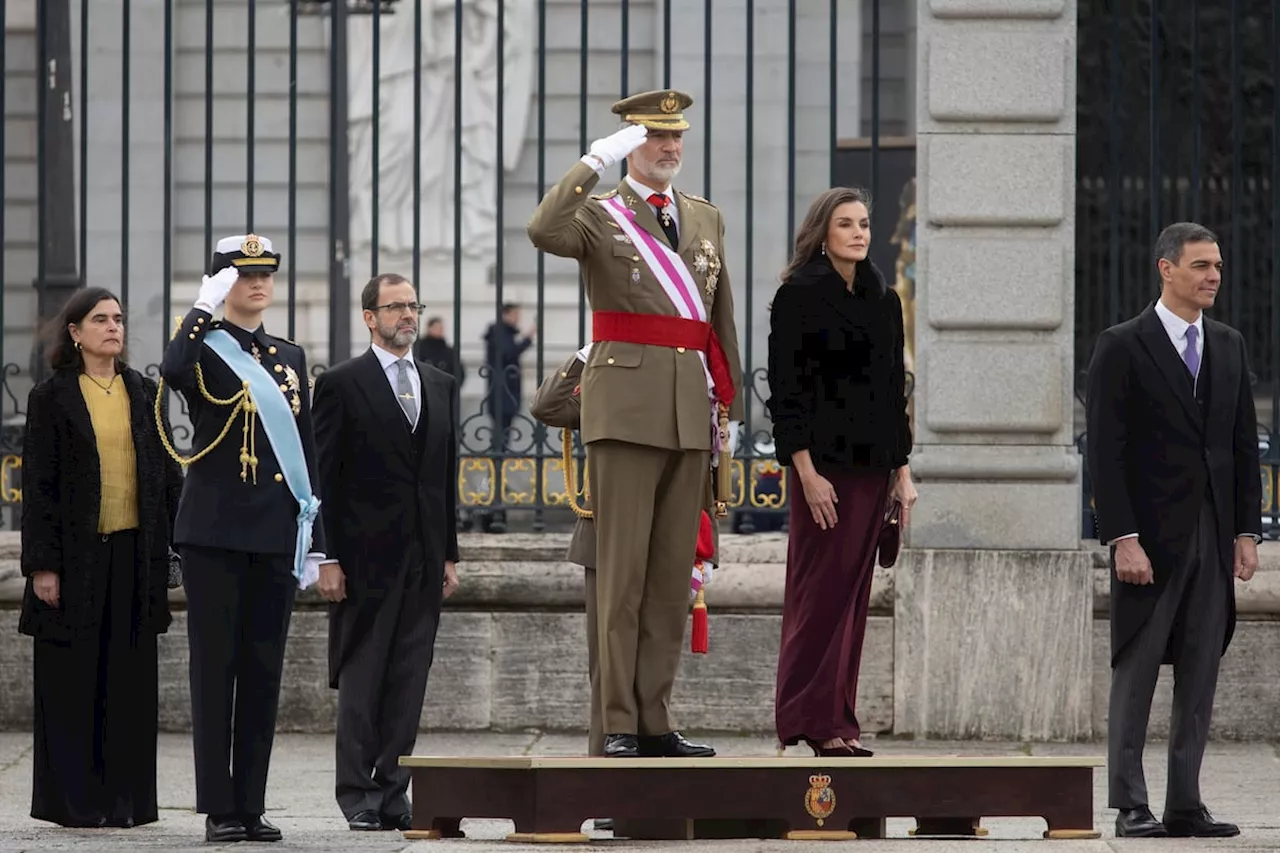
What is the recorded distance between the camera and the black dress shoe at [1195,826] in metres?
6.72

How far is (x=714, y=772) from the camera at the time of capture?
620cm

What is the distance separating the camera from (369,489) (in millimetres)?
7355

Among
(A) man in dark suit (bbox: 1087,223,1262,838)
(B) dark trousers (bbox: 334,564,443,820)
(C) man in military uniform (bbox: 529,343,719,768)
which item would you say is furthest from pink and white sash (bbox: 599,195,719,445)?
(B) dark trousers (bbox: 334,564,443,820)

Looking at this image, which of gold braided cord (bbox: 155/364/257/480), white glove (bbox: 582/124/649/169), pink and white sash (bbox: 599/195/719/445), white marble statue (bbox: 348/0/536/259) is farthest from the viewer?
white marble statue (bbox: 348/0/536/259)

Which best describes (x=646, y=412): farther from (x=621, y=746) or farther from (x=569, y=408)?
(x=621, y=746)

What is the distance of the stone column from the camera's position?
29.6 feet

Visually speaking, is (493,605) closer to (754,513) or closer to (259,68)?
(754,513)

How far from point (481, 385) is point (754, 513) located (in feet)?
19.4

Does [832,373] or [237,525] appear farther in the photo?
[237,525]

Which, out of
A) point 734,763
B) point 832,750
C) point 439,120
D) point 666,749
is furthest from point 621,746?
point 439,120

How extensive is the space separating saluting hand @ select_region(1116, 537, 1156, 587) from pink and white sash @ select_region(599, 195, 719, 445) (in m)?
1.23

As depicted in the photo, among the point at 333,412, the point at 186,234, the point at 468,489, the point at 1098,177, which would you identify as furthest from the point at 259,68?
the point at 333,412

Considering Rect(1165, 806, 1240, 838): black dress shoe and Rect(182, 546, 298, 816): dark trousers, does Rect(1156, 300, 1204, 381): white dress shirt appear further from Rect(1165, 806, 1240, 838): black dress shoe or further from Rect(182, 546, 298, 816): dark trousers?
Rect(182, 546, 298, 816): dark trousers

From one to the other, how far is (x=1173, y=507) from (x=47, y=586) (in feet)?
10.2
